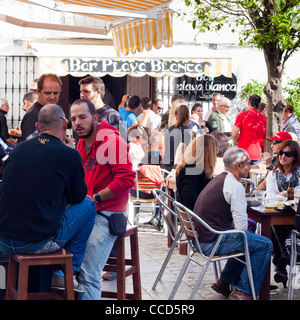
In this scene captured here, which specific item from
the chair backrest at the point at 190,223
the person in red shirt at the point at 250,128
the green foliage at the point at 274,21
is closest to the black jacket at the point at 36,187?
the chair backrest at the point at 190,223

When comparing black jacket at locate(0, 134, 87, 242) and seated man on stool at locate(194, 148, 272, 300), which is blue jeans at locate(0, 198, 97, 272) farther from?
seated man on stool at locate(194, 148, 272, 300)

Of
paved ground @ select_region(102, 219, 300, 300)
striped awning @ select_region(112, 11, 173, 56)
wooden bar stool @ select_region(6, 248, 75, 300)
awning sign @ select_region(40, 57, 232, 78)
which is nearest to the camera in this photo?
wooden bar stool @ select_region(6, 248, 75, 300)

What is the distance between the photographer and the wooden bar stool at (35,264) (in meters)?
4.12

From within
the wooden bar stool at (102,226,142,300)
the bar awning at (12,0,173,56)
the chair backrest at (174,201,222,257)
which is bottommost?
the wooden bar stool at (102,226,142,300)

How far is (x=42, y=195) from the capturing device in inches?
165

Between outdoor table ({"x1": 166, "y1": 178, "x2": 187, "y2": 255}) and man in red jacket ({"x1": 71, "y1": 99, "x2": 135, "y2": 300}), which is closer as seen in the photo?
man in red jacket ({"x1": 71, "y1": 99, "x2": 135, "y2": 300})

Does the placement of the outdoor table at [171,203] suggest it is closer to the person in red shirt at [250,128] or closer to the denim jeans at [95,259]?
the person in red shirt at [250,128]

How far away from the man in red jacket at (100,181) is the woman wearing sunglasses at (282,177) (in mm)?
2260

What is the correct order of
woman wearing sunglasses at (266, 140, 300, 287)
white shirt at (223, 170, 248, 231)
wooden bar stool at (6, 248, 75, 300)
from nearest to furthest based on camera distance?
wooden bar stool at (6, 248, 75, 300)
white shirt at (223, 170, 248, 231)
woman wearing sunglasses at (266, 140, 300, 287)

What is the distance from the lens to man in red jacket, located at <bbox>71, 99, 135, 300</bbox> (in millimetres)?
4723

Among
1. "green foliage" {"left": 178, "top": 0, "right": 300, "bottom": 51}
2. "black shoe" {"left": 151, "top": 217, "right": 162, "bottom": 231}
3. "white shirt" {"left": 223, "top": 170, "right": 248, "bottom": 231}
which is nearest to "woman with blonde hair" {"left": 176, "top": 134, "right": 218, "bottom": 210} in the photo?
"white shirt" {"left": 223, "top": 170, "right": 248, "bottom": 231}

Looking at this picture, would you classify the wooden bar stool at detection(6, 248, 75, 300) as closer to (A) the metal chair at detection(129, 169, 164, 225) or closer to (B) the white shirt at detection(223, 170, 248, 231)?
(B) the white shirt at detection(223, 170, 248, 231)

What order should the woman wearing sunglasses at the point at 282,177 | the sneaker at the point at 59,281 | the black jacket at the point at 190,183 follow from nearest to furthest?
the sneaker at the point at 59,281
the black jacket at the point at 190,183
the woman wearing sunglasses at the point at 282,177

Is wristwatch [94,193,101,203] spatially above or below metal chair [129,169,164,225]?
above
